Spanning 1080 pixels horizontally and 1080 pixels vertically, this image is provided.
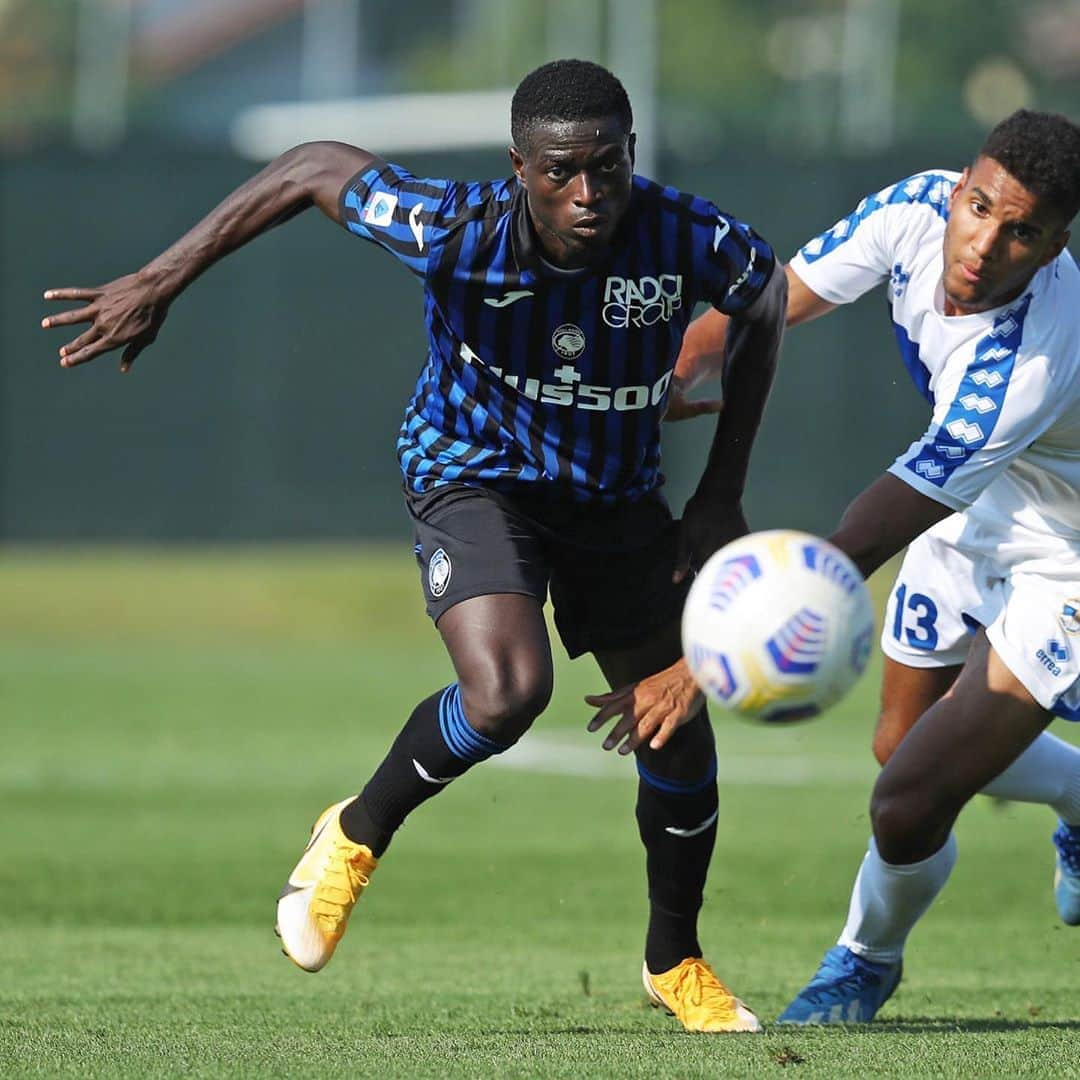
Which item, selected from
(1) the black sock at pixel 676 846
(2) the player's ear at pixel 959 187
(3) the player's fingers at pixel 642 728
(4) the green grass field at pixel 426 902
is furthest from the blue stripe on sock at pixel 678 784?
(2) the player's ear at pixel 959 187

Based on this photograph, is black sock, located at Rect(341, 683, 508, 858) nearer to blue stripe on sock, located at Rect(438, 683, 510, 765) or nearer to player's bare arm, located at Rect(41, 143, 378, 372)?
blue stripe on sock, located at Rect(438, 683, 510, 765)

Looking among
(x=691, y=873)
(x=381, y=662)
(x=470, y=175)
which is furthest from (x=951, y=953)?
(x=470, y=175)

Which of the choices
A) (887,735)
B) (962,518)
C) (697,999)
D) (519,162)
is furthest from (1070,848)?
(519,162)

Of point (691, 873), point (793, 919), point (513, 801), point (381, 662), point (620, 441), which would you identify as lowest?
point (381, 662)

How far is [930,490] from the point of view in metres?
5.59

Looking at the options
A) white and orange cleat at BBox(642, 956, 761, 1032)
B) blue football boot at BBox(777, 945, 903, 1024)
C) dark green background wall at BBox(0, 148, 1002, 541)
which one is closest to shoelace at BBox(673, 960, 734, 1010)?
white and orange cleat at BBox(642, 956, 761, 1032)

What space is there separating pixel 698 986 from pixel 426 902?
2.88 meters

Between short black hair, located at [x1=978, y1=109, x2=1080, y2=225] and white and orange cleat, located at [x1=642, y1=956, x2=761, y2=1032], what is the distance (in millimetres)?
2340

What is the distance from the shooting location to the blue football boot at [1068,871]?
702cm

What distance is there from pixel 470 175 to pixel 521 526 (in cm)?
1503

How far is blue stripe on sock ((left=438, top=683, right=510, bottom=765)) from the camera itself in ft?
18.7

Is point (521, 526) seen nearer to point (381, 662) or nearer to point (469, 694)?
point (469, 694)

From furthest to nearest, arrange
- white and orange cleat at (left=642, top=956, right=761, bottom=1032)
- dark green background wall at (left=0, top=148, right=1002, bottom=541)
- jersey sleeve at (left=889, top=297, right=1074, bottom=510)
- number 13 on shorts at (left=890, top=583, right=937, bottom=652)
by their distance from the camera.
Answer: dark green background wall at (left=0, top=148, right=1002, bottom=541) < number 13 on shorts at (left=890, top=583, right=937, bottom=652) < white and orange cleat at (left=642, top=956, right=761, bottom=1032) < jersey sleeve at (left=889, top=297, right=1074, bottom=510)

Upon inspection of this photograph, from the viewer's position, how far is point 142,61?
32.4 metres
